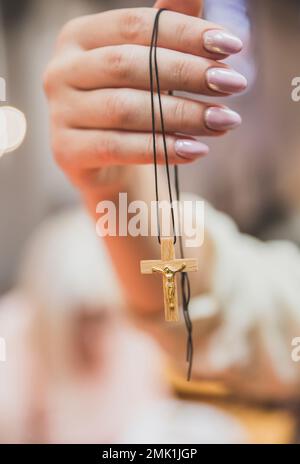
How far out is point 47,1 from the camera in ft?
2.67

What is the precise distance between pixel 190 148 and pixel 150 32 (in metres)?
0.15

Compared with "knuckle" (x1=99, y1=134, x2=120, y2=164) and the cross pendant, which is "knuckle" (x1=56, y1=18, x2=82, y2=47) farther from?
the cross pendant

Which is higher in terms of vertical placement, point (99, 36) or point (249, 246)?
point (99, 36)

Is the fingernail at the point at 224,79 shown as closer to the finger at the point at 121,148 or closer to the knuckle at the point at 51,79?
the finger at the point at 121,148

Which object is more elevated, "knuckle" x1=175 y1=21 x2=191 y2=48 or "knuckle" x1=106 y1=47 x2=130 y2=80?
"knuckle" x1=175 y1=21 x2=191 y2=48

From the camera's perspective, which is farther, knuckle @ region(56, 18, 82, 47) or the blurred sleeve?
the blurred sleeve

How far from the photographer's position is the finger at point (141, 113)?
0.64 m

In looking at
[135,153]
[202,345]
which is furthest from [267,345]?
[135,153]

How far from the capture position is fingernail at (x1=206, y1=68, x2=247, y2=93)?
24.7 inches

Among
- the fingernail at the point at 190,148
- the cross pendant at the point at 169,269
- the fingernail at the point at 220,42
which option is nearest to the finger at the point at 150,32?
the fingernail at the point at 220,42

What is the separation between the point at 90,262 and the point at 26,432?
0.95 feet

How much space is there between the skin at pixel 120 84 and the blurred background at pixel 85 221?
115 millimetres

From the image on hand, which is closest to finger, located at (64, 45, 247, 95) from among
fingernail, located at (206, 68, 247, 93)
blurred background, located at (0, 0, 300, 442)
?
fingernail, located at (206, 68, 247, 93)
